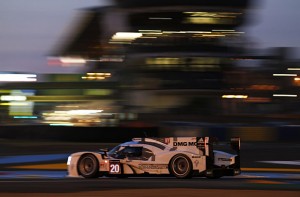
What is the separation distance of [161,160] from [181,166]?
1.53 feet

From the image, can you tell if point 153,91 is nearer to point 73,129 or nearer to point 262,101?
point 262,101

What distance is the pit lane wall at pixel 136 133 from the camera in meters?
28.8

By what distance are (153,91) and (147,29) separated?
838 centimetres

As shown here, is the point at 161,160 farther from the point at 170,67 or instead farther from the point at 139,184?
the point at 170,67

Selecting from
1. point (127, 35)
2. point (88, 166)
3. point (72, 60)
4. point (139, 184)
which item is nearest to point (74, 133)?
point (88, 166)

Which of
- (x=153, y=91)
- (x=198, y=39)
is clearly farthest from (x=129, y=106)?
(x=198, y=39)

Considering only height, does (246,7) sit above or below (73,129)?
above

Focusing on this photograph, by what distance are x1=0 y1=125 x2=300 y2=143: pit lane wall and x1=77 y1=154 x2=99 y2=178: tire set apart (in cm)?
1414

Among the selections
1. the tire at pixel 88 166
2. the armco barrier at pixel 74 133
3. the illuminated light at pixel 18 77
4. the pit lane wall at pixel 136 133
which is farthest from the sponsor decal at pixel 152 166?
the illuminated light at pixel 18 77

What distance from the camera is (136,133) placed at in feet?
Result: 92.7

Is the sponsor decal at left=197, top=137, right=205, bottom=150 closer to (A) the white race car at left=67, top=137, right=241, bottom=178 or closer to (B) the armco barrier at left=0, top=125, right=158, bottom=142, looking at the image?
(A) the white race car at left=67, top=137, right=241, bottom=178

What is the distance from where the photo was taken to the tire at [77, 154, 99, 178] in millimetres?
13883

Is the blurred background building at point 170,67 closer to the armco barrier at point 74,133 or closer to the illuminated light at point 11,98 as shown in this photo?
the illuminated light at point 11,98

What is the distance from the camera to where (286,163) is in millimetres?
20469
